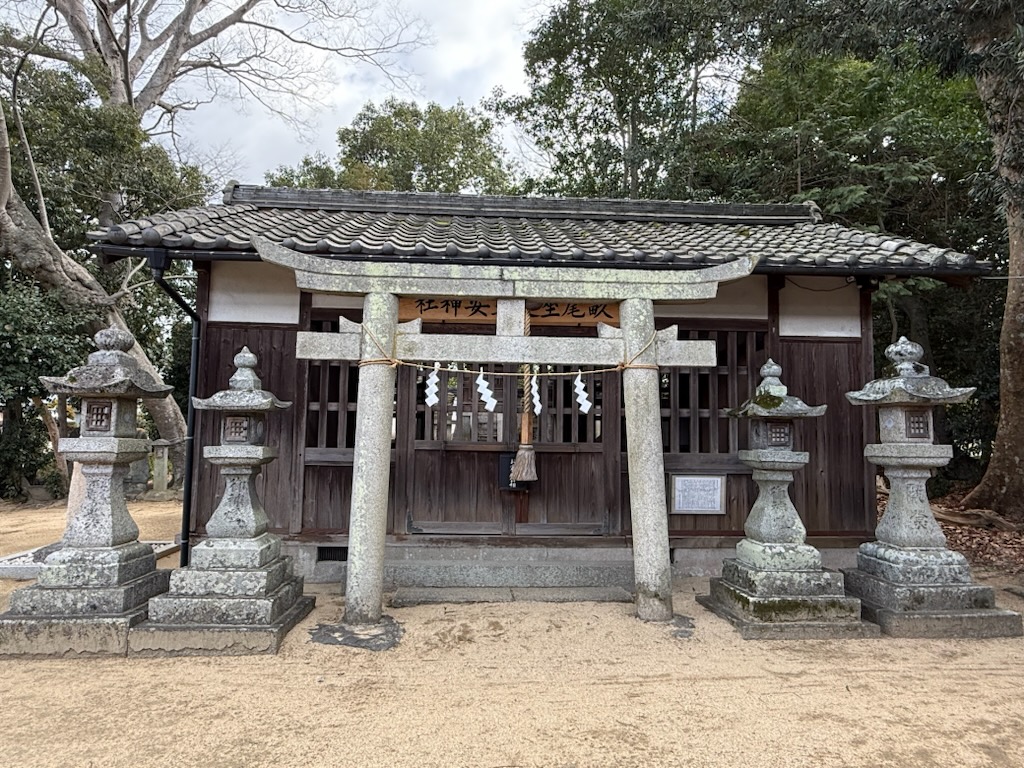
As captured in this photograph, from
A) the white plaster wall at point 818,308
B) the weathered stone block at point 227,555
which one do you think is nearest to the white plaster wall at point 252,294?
the weathered stone block at point 227,555

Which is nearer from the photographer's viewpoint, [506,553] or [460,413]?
[506,553]

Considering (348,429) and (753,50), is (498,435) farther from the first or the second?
(753,50)

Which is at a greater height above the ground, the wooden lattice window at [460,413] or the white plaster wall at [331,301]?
the white plaster wall at [331,301]

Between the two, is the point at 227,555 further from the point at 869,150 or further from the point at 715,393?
the point at 869,150

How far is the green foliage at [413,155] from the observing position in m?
23.9

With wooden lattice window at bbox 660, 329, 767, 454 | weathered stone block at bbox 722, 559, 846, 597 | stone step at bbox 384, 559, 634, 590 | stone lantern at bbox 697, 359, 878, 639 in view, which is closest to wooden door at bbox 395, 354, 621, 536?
stone step at bbox 384, 559, 634, 590

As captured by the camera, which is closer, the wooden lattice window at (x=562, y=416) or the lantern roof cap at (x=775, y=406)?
the lantern roof cap at (x=775, y=406)

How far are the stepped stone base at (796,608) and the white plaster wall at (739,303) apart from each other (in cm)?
325

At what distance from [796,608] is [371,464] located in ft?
13.0

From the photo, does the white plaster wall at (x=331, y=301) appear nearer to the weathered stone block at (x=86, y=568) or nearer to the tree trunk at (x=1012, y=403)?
the weathered stone block at (x=86, y=568)

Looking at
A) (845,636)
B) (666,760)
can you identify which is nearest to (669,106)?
(845,636)

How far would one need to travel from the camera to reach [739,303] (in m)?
7.21

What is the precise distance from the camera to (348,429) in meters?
6.99

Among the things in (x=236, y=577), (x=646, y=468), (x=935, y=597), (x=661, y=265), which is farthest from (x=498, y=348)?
(x=935, y=597)
